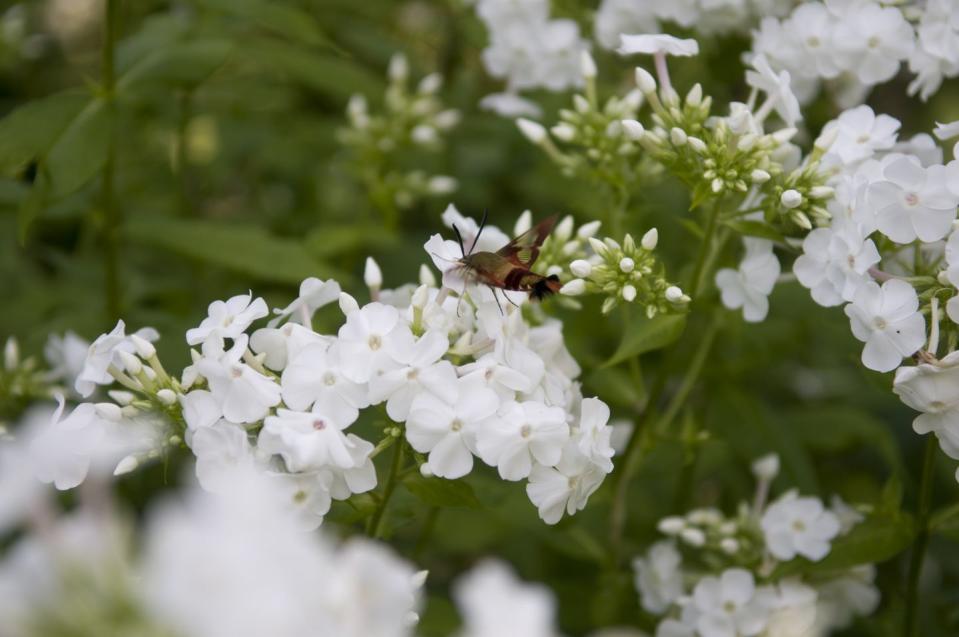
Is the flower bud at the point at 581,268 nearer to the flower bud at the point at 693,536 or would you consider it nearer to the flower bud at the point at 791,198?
the flower bud at the point at 791,198

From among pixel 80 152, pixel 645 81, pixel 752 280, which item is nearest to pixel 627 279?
pixel 752 280

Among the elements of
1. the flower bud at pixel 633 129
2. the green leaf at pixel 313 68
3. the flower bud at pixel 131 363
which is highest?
the flower bud at pixel 633 129

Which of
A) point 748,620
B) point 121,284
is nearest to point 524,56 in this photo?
point 121,284

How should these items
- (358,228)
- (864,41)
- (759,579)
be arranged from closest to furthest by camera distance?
(759,579), (864,41), (358,228)

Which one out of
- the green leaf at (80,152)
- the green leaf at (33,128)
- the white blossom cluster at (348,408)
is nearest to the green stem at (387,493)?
the white blossom cluster at (348,408)

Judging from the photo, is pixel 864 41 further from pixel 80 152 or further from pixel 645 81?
pixel 80 152

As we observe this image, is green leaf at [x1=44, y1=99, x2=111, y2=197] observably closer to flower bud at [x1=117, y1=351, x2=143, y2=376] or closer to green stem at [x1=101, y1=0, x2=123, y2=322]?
green stem at [x1=101, y1=0, x2=123, y2=322]
